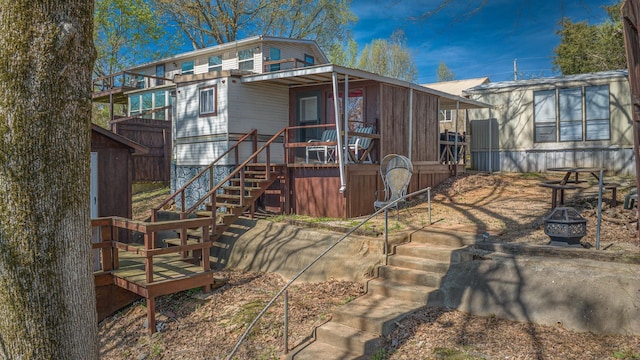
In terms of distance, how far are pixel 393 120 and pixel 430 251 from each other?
19.5 feet

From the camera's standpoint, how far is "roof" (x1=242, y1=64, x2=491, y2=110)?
1028cm

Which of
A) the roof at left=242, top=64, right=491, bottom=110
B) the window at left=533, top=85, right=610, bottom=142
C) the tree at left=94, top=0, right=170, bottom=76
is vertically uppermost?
the tree at left=94, top=0, right=170, bottom=76

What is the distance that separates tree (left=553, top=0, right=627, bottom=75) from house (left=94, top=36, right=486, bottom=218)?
1438cm

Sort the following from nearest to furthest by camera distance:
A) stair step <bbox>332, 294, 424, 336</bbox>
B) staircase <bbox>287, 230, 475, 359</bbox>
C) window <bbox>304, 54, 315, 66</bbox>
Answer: staircase <bbox>287, 230, 475, 359</bbox>, stair step <bbox>332, 294, 424, 336</bbox>, window <bbox>304, 54, 315, 66</bbox>

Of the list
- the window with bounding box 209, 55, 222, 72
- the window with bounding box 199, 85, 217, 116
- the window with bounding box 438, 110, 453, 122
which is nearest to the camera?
the window with bounding box 199, 85, 217, 116

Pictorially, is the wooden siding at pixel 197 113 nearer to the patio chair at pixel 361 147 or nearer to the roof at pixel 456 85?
the patio chair at pixel 361 147

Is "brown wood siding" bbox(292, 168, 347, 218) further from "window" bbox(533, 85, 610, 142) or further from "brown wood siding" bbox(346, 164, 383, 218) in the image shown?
"window" bbox(533, 85, 610, 142)

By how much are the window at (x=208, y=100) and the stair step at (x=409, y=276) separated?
7.76 metres

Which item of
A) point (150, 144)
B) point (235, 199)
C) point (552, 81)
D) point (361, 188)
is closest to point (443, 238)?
point (361, 188)

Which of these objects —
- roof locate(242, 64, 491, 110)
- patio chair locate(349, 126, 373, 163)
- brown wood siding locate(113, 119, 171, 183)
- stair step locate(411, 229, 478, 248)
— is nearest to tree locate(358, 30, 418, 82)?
brown wood siding locate(113, 119, 171, 183)

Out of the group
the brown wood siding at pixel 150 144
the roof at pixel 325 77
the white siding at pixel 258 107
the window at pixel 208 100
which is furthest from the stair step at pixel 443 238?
the brown wood siding at pixel 150 144

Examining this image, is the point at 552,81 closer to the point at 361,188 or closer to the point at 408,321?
the point at 361,188

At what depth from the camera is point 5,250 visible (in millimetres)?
3123

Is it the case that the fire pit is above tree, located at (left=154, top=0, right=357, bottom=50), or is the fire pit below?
below
